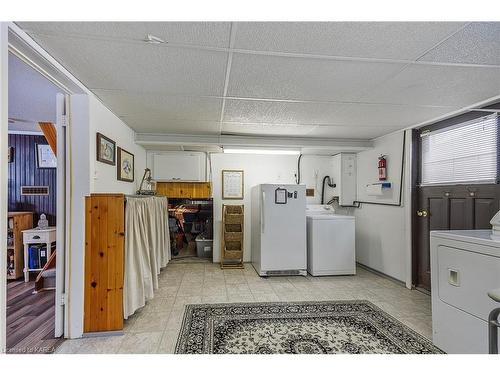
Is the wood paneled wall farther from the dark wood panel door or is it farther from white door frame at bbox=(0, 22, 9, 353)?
the dark wood panel door

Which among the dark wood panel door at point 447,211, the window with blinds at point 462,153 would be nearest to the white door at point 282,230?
the dark wood panel door at point 447,211

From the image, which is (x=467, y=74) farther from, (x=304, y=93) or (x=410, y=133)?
(x=410, y=133)

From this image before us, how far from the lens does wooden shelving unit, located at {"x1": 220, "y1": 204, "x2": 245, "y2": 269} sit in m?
4.48

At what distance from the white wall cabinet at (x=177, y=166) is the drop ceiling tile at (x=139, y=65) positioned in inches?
96.1

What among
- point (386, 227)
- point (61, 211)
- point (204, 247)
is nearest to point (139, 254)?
point (61, 211)

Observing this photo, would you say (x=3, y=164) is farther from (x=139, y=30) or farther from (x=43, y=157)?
(x=43, y=157)

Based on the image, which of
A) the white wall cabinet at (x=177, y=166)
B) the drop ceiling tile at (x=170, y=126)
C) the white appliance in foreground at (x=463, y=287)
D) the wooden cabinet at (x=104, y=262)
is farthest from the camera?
the white wall cabinet at (x=177, y=166)

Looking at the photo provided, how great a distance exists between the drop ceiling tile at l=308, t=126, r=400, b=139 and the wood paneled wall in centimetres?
427

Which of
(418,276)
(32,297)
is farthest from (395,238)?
(32,297)

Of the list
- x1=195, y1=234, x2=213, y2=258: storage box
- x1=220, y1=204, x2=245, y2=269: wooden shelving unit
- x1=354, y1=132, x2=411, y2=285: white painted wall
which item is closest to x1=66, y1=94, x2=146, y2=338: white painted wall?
Answer: x1=220, y1=204, x2=245, y2=269: wooden shelving unit

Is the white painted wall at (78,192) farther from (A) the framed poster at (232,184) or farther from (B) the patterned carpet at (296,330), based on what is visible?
(A) the framed poster at (232,184)

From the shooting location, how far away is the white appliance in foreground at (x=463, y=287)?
1780mm

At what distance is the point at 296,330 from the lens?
2375 mm

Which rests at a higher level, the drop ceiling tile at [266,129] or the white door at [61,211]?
the drop ceiling tile at [266,129]
